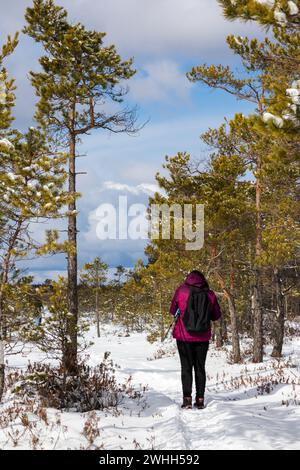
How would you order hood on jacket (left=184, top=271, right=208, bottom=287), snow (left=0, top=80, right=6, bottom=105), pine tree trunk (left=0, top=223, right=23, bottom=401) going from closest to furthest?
1. hood on jacket (left=184, top=271, right=208, bottom=287)
2. snow (left=0, top=80, right=6, bottom=105)
3. pine tree trunk (left=0, top=223, right=23, bottom=401)

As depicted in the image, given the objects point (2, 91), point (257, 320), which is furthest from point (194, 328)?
point (257, 320)

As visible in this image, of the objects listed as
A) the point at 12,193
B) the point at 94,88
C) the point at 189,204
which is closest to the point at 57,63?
the point at 94,88

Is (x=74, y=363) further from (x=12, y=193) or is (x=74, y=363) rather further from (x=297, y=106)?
(x=297, y=106)

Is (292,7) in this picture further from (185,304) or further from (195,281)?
(185,304)

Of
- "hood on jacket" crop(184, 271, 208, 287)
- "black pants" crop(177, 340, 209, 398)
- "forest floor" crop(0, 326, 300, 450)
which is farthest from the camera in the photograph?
"hood on jacket" crop(184, 271, 208, 287)

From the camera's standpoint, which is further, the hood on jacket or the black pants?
the hood on jacket

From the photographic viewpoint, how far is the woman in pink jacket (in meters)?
6.82

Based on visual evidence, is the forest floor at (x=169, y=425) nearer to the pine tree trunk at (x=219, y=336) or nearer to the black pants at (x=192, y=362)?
the black pants at (x=192, y=362)

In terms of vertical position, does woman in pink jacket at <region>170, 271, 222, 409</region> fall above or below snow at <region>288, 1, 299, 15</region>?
below

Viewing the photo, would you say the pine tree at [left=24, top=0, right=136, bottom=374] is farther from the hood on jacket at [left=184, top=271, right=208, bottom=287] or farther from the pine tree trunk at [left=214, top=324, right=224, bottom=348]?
the pine tree trunk at [left=214, top=324, right=224, bottom=348]

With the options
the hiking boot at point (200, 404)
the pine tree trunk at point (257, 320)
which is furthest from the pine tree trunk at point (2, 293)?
the pine tree trunk at point (257, 320)

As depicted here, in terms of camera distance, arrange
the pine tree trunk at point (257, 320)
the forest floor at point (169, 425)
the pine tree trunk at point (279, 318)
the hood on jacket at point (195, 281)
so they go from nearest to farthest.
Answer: the forest floor at point (169, 425), the hood on jacket at point (195, 281), the pine tree trunk at point (257, 320), the pine tree trunk at point (279, 318)

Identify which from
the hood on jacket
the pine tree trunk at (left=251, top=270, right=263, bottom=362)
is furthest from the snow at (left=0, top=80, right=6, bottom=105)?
the pine tree trunk at (left=251, top=270, right=263, bottom=362)

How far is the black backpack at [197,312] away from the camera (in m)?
6.79
